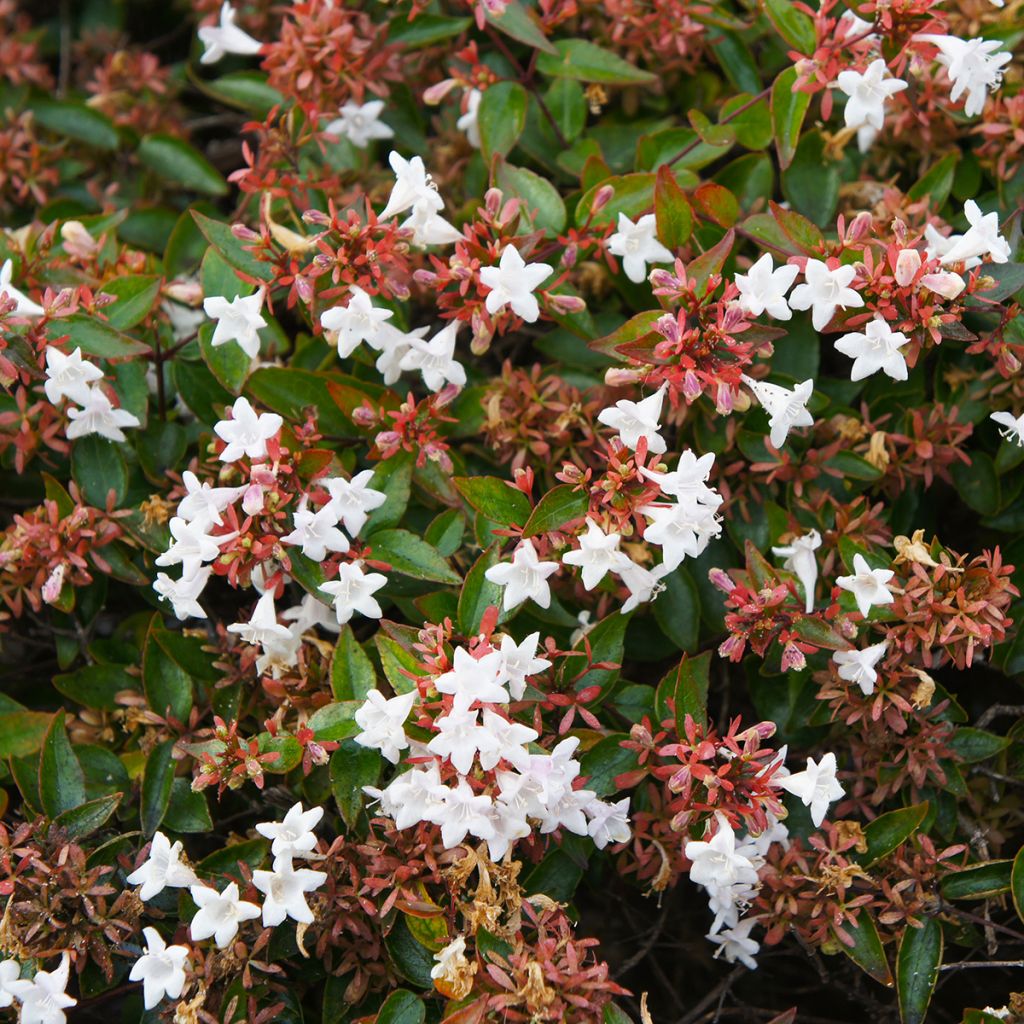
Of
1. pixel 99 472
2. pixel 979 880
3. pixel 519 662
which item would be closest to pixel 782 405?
pixel 519 662

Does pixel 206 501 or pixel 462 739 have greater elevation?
pixel 206 501

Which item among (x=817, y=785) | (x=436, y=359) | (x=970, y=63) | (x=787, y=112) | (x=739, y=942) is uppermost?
(x=970, y=63)

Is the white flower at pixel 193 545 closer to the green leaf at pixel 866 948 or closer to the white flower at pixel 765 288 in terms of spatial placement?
the white flower at pixel 765 288

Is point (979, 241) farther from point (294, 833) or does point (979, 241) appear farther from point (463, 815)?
point (294, 833)

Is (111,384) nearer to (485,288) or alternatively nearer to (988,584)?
(485,288)

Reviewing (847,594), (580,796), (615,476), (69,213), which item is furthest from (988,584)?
(69,213)

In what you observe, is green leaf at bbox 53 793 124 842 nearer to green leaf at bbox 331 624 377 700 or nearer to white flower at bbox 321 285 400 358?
green leaf at bbox 331 624 377 700
